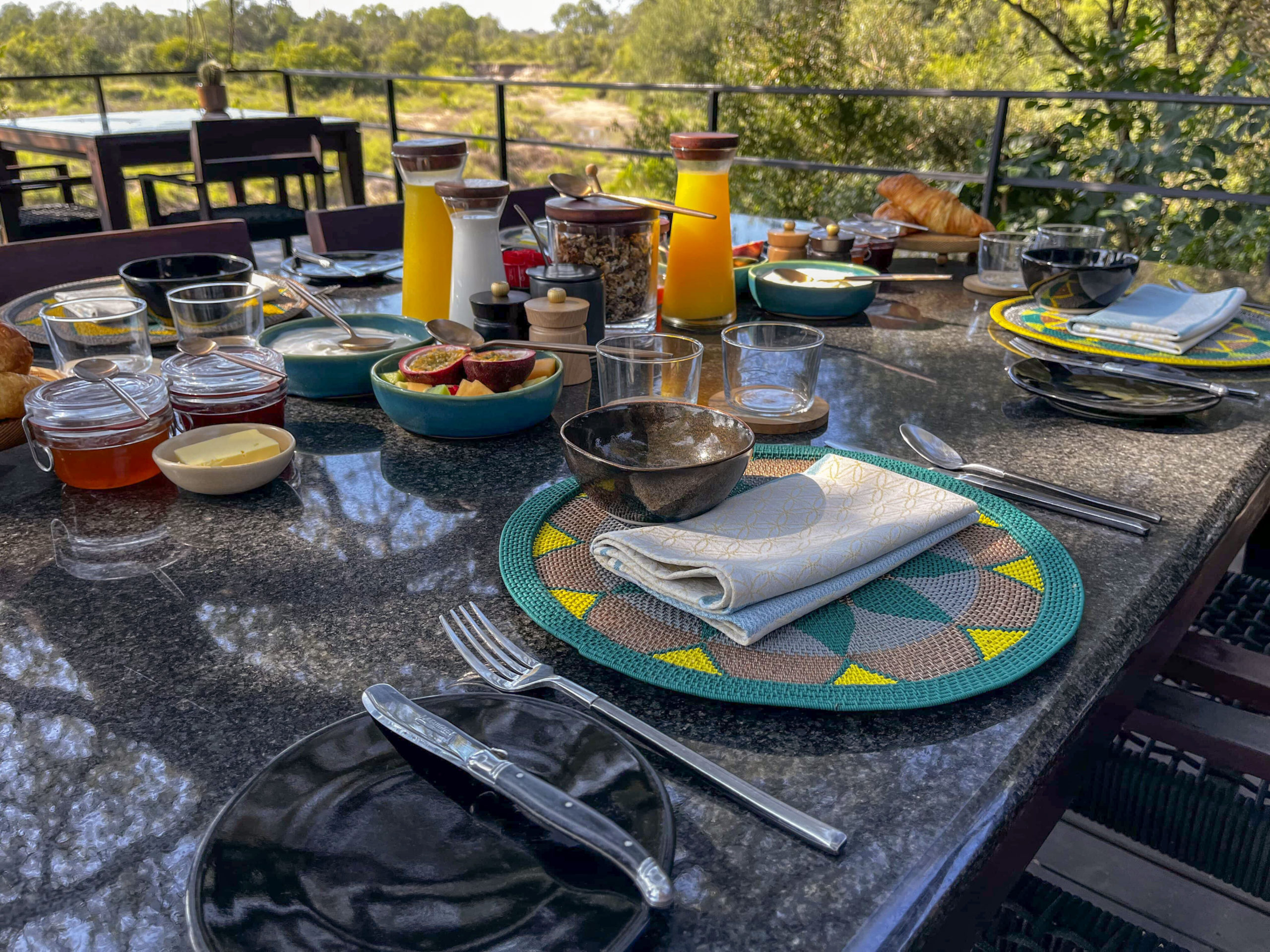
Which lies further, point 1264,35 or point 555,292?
point 1264,35

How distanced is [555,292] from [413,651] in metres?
0.48

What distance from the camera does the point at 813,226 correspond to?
5.49 feet

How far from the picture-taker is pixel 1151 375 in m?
0.97

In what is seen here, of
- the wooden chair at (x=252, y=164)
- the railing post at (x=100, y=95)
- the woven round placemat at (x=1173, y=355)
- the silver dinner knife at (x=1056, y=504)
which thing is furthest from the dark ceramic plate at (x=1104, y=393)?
the railing post at (x=100, y=95)

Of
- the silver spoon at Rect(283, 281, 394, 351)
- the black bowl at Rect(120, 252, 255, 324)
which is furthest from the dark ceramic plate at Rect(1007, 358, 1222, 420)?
the black bowl at Rect(120, 252, 255, 324)

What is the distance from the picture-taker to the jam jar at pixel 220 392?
2.63ft

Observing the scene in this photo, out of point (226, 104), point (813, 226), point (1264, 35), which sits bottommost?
point (813, 226)

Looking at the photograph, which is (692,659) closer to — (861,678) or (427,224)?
(861,678)

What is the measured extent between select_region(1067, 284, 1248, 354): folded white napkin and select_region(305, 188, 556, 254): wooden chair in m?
0.95

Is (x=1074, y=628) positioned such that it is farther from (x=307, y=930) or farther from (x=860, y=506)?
(x=307, y=930)

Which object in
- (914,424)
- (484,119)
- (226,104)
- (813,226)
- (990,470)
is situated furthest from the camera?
(484,119)

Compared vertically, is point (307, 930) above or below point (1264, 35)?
below

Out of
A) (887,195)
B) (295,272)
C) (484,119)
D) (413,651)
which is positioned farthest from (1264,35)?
(484,119)

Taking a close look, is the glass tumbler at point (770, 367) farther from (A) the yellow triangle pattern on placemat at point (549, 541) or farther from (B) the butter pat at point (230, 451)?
(B) the butter pat at point (230, 451)
